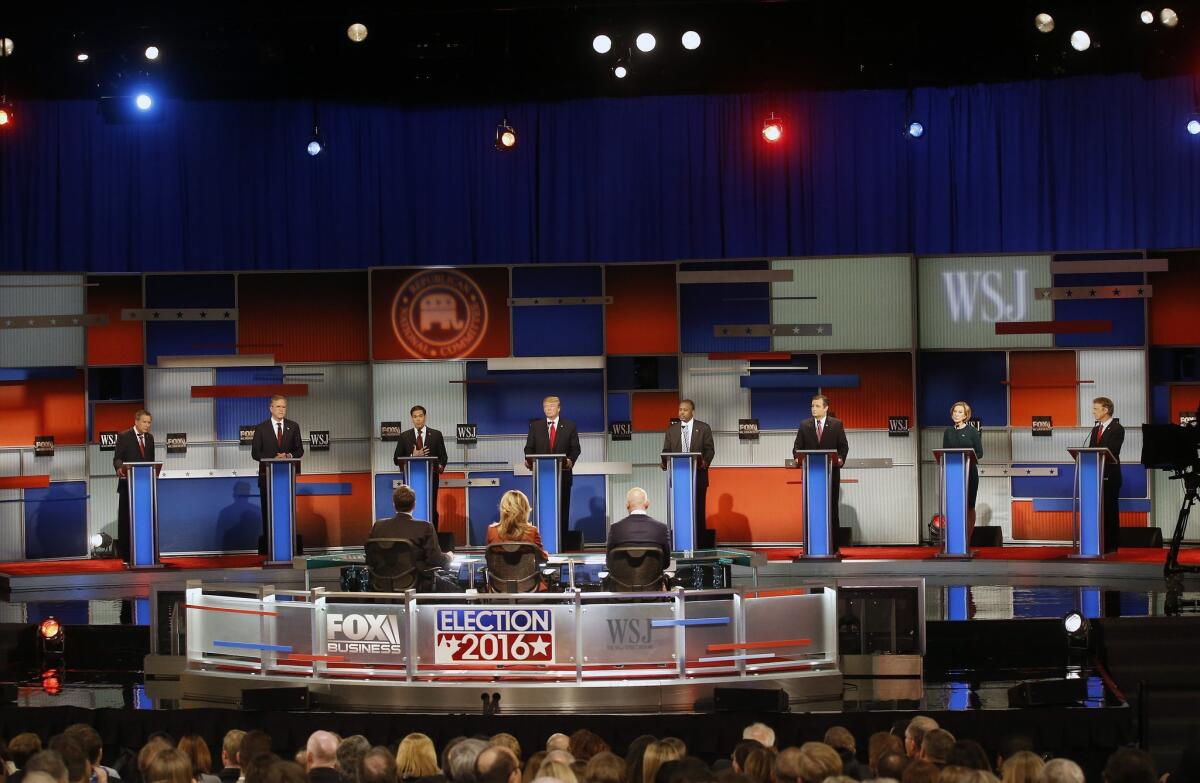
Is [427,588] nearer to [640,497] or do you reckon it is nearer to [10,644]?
[640,497]

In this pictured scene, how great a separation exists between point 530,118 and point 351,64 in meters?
1.83

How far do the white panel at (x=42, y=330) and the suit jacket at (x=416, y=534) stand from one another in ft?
21.4

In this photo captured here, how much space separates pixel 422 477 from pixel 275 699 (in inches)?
185

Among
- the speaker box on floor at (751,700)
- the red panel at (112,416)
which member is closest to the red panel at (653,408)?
the red panel at (112,416)

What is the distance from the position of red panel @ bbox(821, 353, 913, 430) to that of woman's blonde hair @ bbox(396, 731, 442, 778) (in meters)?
9.01

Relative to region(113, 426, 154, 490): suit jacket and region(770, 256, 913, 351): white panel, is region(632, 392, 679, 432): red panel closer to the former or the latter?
region(770, 256, 913, 351): white panel

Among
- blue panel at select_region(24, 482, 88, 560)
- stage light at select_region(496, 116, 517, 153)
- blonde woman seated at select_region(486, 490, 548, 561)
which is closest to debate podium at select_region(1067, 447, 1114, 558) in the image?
blonde woman seated at select_region(486, 490, 548, 561)

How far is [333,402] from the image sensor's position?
14508 millimetres

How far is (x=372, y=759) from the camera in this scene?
16.6ft

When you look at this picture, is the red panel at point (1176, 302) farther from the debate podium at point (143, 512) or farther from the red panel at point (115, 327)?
the red panel at point (115, 327)

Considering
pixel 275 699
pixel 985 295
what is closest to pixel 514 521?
pixel 275 699

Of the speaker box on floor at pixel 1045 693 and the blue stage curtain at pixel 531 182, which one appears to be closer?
the speaker box on floor at pixel 1045 693

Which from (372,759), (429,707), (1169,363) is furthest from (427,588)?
(1169,363)

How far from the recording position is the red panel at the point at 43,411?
14281mm
